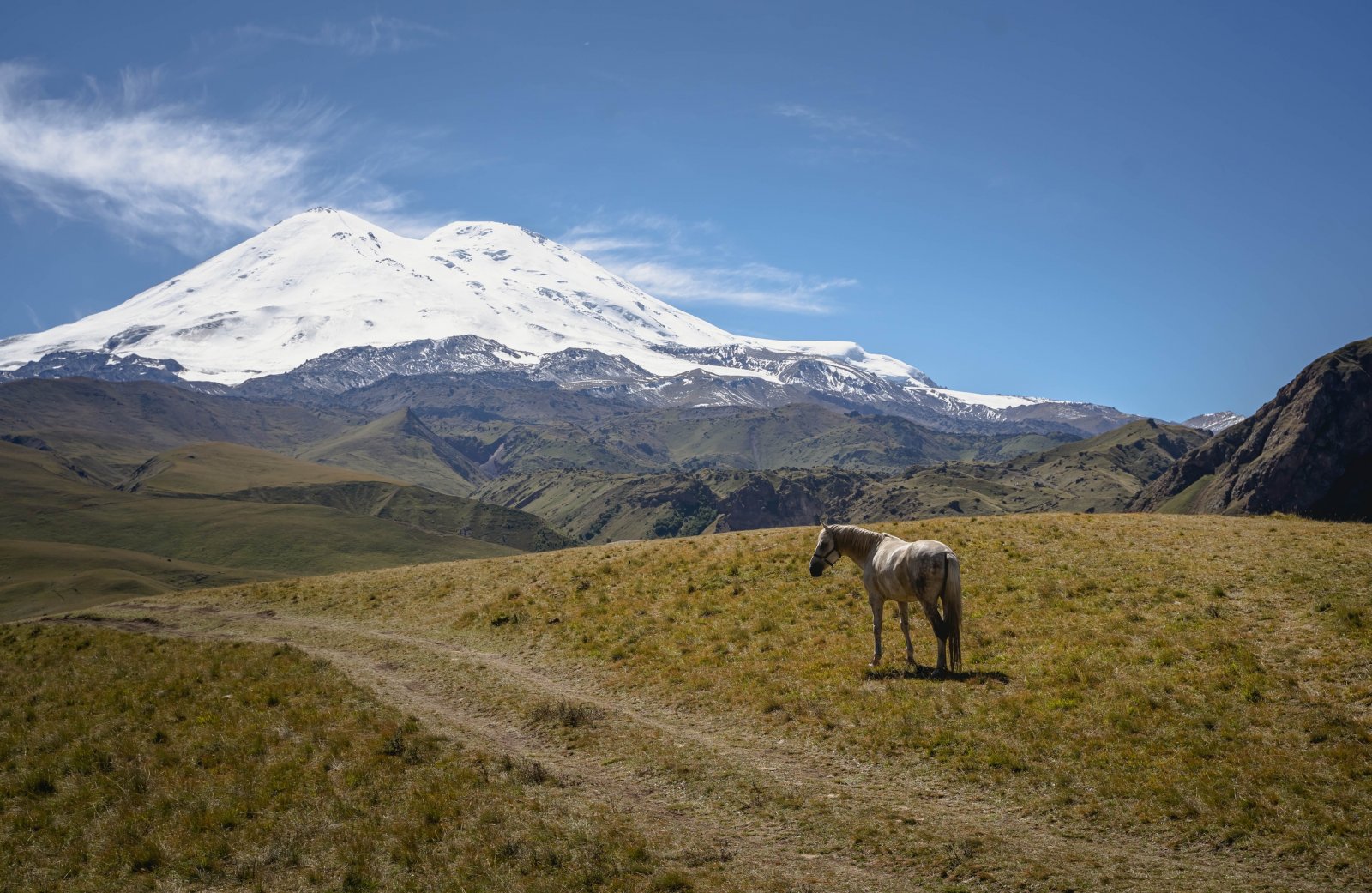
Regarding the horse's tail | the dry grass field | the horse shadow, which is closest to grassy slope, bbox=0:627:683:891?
the dry grass field

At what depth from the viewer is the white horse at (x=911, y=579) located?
2175 centimetres

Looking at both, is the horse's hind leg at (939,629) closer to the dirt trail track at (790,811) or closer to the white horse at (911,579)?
the white horse at (911,579)

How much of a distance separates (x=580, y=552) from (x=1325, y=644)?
35.6 m

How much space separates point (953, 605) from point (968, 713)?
3510 mm

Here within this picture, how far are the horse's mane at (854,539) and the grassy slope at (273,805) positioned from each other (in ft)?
38.8

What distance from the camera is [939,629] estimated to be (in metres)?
22.3

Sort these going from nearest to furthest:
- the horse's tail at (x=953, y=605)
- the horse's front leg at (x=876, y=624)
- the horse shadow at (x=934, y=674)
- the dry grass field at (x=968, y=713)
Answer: the dry grass field at (x=968, y=713)
the horse shadow at (x=934, y=674)
the horse's tail at (x=953, y=605)
the horse's front leg at (x=876, y=624)

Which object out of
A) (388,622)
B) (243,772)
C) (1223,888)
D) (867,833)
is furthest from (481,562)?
(1223,888)

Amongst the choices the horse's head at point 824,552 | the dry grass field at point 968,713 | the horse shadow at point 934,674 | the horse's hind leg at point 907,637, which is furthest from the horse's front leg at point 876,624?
the horse's head at point 824,552

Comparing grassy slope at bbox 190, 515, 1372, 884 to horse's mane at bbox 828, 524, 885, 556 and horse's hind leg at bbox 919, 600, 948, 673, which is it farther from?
horse's mane at bbox 828, 524, 885, 556

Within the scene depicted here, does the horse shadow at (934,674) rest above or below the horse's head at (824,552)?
below

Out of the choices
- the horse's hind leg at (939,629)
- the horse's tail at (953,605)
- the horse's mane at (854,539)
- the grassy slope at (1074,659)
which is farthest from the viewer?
the horse's mane at (854,539)

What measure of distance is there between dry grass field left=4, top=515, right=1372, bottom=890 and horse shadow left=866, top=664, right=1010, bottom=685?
137mm

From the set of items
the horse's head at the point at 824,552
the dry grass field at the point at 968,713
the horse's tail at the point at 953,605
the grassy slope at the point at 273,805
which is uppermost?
the horse's head at the point at 824,552
